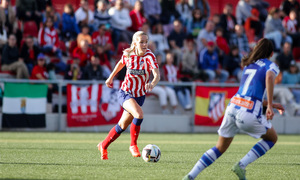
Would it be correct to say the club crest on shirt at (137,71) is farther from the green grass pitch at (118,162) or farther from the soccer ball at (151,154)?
the green grass pitch at (118,162)

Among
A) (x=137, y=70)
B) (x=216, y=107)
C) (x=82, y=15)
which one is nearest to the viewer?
(x=137, y=70)

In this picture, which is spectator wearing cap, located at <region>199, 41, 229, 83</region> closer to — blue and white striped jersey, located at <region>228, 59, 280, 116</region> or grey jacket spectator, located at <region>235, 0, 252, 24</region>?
grey jacket spectator, located at <region>235, 0, 252, 24</region>

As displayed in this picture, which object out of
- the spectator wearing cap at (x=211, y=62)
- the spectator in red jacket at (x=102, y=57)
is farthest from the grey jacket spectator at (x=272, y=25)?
the spectator in red jacket at (x=102, y=57)

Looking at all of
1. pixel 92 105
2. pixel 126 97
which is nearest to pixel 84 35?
pixel 92 105

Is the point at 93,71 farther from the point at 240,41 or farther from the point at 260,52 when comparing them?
the point at 260,52

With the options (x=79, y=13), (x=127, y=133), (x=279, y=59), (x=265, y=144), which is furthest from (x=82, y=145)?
(x=279, y=59)

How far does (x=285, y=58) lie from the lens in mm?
18484

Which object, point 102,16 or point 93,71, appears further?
point 102,16

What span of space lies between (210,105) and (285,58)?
172 inches

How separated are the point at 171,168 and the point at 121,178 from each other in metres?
1.26

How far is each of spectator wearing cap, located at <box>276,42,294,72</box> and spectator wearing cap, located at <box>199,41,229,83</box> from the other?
2.18 m

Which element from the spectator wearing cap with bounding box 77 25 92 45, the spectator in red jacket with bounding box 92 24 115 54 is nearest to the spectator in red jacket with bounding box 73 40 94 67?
the spectator wearing cap with bounding box 77 25 92 45

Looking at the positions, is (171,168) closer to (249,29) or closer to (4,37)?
(4,37)

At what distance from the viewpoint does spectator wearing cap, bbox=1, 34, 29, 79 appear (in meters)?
14.8
